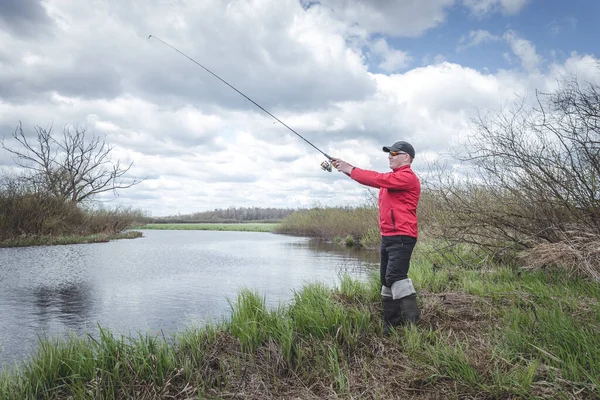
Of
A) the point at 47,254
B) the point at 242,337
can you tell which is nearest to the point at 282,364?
the point at 242,337

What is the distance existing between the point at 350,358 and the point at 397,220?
58.5 inches

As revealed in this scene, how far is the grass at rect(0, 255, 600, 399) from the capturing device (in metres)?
3.10

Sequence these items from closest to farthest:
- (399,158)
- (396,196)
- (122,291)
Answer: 1. (396,196)
2. (399,158)
3. (122,291)

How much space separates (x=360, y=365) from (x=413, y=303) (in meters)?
0.98

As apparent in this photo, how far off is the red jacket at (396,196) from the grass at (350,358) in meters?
1.08

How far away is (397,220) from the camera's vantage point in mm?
4324

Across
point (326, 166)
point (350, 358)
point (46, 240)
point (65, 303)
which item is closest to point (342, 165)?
point (326, 166)

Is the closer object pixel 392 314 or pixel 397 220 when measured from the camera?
pixel 397 220

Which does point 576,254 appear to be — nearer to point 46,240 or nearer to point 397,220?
point 397,220

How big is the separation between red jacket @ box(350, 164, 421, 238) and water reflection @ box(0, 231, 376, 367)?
2824mm

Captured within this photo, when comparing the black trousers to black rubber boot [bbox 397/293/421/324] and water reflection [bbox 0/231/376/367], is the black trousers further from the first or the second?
water reflection [bbox 0/231/376/367]

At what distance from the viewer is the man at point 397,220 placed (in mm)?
4273

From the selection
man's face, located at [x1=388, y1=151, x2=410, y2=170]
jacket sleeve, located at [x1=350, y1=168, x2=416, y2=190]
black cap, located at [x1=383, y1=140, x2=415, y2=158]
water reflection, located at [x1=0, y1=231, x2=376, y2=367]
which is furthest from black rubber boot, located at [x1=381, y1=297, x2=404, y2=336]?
water reflection, located at [x1=0, y1=231, x2=376, y2=367]

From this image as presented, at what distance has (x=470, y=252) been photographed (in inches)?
378
